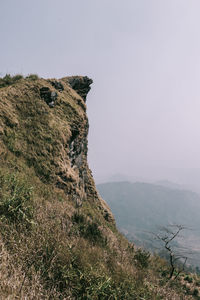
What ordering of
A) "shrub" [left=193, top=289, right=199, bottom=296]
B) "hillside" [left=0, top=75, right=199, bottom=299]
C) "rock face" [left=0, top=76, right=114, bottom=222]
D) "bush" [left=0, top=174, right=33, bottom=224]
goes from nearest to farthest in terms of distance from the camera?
"hillside" [left=0, top=75, right=199, bottom=299]
"bush" [left=0, top=174, right=33, bottom=224]
"shrub" [left=193, top=289, right=199, bottom=296]
"rock face" [left=0, top=76, right=114, bottom=222]

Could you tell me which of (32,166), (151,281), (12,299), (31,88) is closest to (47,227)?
(12,299)

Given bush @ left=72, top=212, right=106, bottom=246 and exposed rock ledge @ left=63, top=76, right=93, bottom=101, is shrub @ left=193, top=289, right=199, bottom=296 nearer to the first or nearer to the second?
bush @ left=72, top=212, right=106, bottom=246

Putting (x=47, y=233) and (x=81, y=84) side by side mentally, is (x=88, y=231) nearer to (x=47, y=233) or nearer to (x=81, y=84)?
(x=47, y=233)

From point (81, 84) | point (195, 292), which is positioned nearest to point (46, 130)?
point (81, 84)

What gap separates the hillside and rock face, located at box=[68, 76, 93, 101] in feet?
23.9

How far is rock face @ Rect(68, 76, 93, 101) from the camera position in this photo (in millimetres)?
20969

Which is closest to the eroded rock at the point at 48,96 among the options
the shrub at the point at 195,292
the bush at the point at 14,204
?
the bush at the point at 14,204

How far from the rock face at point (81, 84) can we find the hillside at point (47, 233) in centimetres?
728

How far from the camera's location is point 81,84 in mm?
21500

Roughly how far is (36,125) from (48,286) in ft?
33.2

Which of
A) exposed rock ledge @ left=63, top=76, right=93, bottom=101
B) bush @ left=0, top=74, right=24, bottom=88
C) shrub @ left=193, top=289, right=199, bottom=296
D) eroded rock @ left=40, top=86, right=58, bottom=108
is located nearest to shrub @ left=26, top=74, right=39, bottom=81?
bush @ left=0, top=74, right=24, bottom=88

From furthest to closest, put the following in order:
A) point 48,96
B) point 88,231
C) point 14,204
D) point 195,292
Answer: point 48,96 → point 195,292 → point 88,231 → point 14,204

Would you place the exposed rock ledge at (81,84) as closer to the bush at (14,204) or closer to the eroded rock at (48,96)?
the eroded rock at (48,96)

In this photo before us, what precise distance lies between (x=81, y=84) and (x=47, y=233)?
20.2 meters
